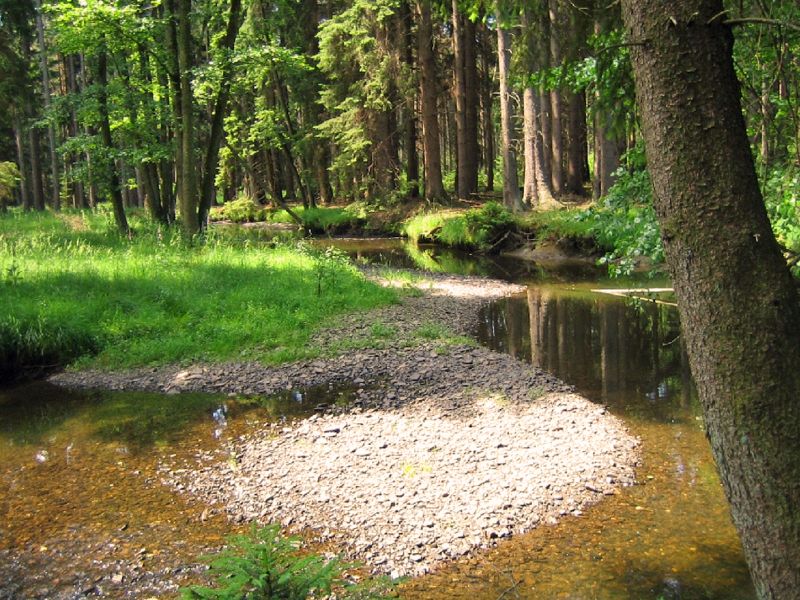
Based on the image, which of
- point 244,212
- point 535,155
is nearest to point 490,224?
point 535,155

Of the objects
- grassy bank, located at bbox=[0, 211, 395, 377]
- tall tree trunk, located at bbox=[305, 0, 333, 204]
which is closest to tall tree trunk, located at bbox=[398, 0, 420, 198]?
tall tree trunk, located at bbox=[305, 0, 333, 204]

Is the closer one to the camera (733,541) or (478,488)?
(733,541)

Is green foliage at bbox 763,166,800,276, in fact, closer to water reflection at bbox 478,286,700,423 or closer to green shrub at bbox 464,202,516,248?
water reflection at bbox 478,286,700,423

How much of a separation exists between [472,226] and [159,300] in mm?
14015

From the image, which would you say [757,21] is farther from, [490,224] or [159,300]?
[490,224]

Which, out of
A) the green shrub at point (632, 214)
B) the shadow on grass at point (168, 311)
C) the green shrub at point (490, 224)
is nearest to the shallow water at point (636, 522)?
the green shrub at point (632, 214)

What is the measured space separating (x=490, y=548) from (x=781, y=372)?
3.51 metres

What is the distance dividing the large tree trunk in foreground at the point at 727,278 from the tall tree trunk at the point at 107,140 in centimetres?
1836

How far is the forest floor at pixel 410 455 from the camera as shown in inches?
229

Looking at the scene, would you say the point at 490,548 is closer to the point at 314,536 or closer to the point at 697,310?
the point at 314,536

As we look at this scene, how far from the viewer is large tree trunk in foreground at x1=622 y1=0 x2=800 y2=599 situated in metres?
2.44

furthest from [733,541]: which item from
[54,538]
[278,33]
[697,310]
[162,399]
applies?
[278,33]

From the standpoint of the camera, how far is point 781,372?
8.00 ft

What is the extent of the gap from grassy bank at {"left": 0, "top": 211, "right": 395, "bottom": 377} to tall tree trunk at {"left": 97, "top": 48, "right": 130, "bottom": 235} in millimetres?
2931
